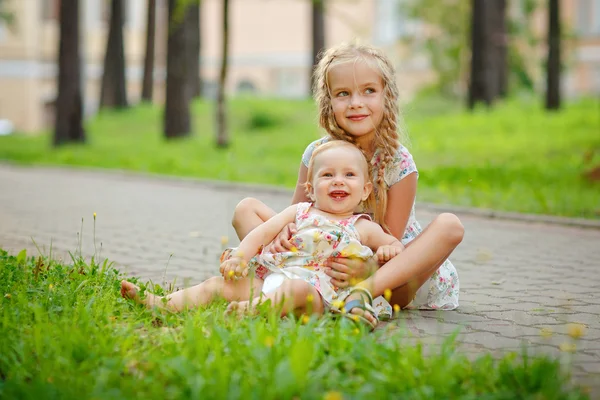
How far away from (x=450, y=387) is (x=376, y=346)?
0.44 meters

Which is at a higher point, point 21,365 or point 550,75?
point 550,75

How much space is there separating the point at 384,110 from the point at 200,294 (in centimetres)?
133

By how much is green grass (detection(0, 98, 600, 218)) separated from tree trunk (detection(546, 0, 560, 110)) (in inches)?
17.3

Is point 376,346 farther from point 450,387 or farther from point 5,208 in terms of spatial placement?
point 5,208

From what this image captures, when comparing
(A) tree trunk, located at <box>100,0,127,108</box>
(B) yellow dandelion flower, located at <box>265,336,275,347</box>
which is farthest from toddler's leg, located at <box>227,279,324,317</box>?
(A) tree trunk, located at <box>100,0,127,108</box>

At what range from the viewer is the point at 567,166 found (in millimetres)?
13148

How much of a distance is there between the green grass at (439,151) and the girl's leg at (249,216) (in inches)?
212

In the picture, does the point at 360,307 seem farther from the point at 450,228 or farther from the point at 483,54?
the point at 483,54

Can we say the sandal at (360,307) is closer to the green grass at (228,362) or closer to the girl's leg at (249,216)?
the green grass at (228,362)

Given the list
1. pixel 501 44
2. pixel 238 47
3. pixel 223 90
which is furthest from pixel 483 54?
pixel 238 47

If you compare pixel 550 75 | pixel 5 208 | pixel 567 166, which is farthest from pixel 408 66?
pixel 5 208

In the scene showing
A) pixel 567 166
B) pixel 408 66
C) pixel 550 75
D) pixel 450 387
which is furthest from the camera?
pixel 408 66

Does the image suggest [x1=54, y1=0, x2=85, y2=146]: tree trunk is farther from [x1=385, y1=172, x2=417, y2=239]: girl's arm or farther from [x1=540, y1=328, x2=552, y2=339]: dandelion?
[x1=540, y1=328, x2=552, y2=339]: dandelion

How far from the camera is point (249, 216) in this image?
15.8 feet
